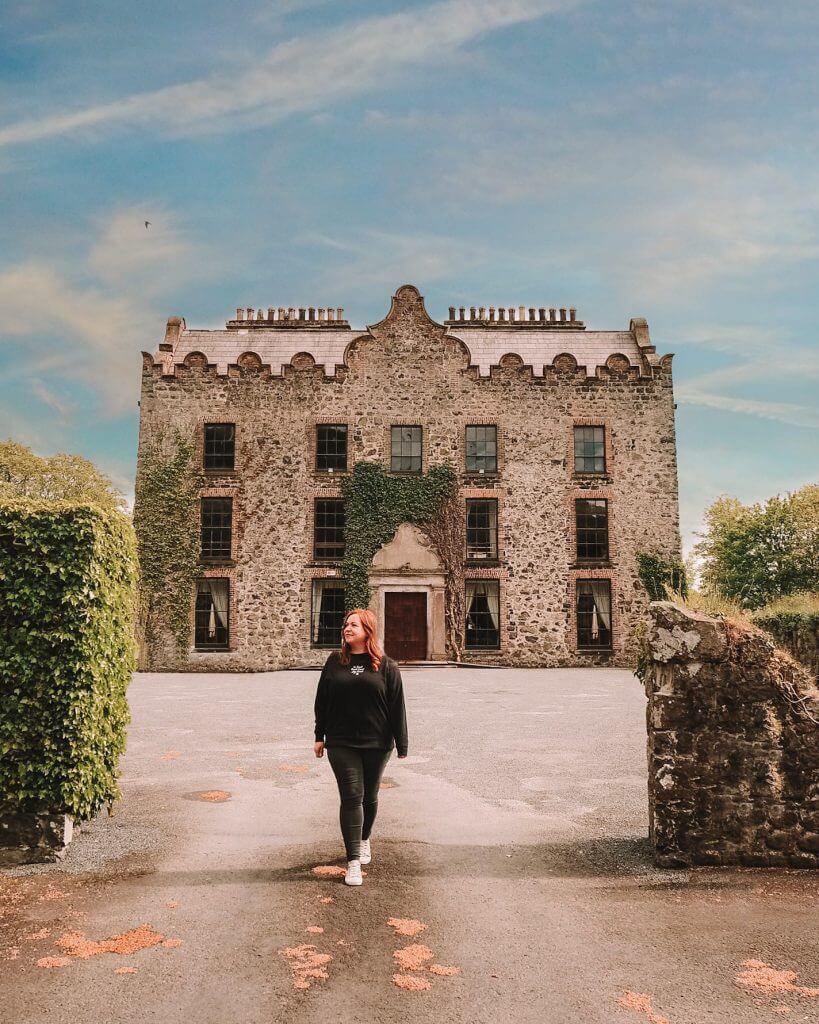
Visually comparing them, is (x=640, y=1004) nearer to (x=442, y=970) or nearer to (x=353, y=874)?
(x=442, y=970)

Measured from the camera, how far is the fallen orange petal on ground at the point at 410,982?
386cm

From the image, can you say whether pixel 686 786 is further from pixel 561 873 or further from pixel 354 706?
pixel 354 706

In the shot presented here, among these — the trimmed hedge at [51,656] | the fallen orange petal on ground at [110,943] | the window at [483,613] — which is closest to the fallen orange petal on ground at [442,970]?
the fallen orange petal on ground at [110,943]

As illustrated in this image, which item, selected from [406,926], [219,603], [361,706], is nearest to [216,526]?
[219,603]

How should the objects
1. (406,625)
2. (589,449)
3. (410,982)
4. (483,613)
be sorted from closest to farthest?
1. (410,982)
2. (406,625)
3. (483,613)
4. (589,449)

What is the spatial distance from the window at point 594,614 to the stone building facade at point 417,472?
5 cm

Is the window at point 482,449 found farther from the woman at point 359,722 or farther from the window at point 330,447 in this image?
the woman at point 359,722

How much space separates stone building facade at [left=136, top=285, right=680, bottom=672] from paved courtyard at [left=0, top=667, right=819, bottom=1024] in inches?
689

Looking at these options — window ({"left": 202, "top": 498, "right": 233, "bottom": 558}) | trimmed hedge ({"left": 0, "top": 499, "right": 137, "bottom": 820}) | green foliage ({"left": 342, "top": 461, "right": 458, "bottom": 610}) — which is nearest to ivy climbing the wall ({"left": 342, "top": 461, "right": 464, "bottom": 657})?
green foliage ({"left": 342, "top": 461, "right": 458, "bottom": 610})

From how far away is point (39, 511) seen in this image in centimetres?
604

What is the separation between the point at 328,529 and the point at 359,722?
2141cm

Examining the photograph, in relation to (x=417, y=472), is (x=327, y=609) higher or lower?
lower

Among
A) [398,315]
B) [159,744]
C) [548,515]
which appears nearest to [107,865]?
[159,744]

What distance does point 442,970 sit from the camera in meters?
4.04
